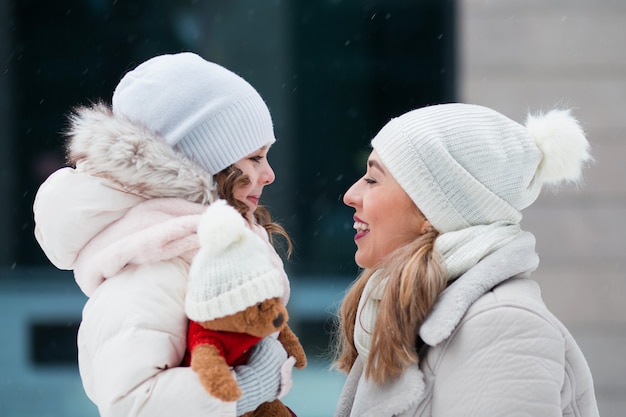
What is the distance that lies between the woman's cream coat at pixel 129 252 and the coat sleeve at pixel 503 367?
54cm

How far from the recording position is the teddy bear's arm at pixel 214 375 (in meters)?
2.03

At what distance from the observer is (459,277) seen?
228 centimetres

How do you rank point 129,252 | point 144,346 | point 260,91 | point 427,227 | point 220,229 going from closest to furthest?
point 220,229 → point 144,346 → point 129,252 → point 427,227 → point 260,91

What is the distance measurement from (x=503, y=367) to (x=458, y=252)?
37 cm

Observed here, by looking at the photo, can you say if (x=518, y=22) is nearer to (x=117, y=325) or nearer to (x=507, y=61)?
(x=507, y=61)

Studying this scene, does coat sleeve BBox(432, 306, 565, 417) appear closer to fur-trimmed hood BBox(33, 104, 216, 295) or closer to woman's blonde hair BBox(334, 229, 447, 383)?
woman's blonde hair BBox(334, 229, 447, 383)

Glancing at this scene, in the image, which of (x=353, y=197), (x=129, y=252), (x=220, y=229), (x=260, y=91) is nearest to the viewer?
(x=220, y=229)

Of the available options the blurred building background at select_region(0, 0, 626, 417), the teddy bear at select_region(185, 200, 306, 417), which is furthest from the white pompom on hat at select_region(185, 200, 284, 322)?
the blurred building background at select_region(0, 0, 626, 417)

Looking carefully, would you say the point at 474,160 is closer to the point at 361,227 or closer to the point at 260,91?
the point at 361,227

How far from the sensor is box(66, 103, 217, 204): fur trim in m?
2.30

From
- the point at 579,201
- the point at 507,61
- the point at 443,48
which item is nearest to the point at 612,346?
the point at 579,201

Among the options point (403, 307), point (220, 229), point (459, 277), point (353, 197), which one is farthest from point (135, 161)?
point (459, 277)

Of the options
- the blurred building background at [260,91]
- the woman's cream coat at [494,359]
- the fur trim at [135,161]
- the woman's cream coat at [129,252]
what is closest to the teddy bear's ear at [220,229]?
the woman's cream coat at [129,252]

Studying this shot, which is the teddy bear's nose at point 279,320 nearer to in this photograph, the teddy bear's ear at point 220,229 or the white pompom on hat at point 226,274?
the white pompom on hat at point 226,274
